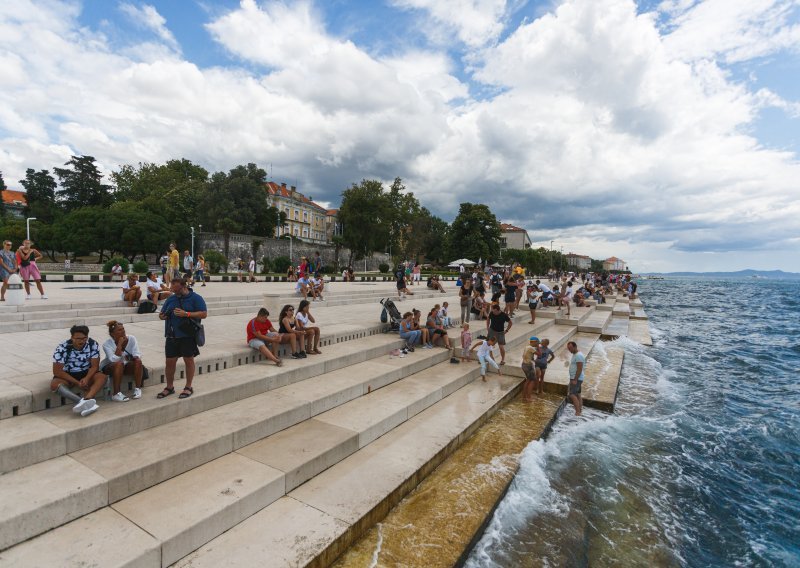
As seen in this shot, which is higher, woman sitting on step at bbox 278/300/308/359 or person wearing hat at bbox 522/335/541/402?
woman sitting on step at bbox 278/300/308/359

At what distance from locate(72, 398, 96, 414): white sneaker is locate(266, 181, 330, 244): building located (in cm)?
7067

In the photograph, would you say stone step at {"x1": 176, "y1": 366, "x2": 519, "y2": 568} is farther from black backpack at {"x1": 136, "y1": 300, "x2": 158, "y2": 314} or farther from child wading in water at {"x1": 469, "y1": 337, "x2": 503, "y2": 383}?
black backpack at {"x1": 136, "y1": 300, "x2": 158, "y2": 314}

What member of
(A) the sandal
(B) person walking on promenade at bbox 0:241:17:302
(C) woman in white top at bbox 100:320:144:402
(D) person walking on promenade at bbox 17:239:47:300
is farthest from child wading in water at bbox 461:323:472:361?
(B) person walking on promenade at bbox 0:241:17:302

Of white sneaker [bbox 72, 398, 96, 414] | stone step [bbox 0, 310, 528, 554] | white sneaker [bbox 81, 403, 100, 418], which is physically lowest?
stone step [bbox 0, 310, 528, 554]

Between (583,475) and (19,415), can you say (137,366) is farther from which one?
(583,475)

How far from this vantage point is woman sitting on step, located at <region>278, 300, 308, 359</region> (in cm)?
725

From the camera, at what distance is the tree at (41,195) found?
168 feet

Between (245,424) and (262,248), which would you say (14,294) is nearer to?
(245,424)

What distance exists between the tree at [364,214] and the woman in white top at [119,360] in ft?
153

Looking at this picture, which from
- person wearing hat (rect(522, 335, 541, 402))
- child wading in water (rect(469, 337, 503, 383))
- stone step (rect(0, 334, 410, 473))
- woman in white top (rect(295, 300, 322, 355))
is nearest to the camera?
stone step (rect(0, 334, 410, 473))

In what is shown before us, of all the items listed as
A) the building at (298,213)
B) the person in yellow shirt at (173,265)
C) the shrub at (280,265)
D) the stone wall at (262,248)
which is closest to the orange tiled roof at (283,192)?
the building at (298,213)

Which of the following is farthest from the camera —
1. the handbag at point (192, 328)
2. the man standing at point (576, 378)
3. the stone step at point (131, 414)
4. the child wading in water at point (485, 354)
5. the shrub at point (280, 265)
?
the shrub at point (280, 265)

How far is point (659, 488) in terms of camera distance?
581 centimetres

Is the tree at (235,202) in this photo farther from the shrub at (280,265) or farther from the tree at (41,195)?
the tree at (41,195)
